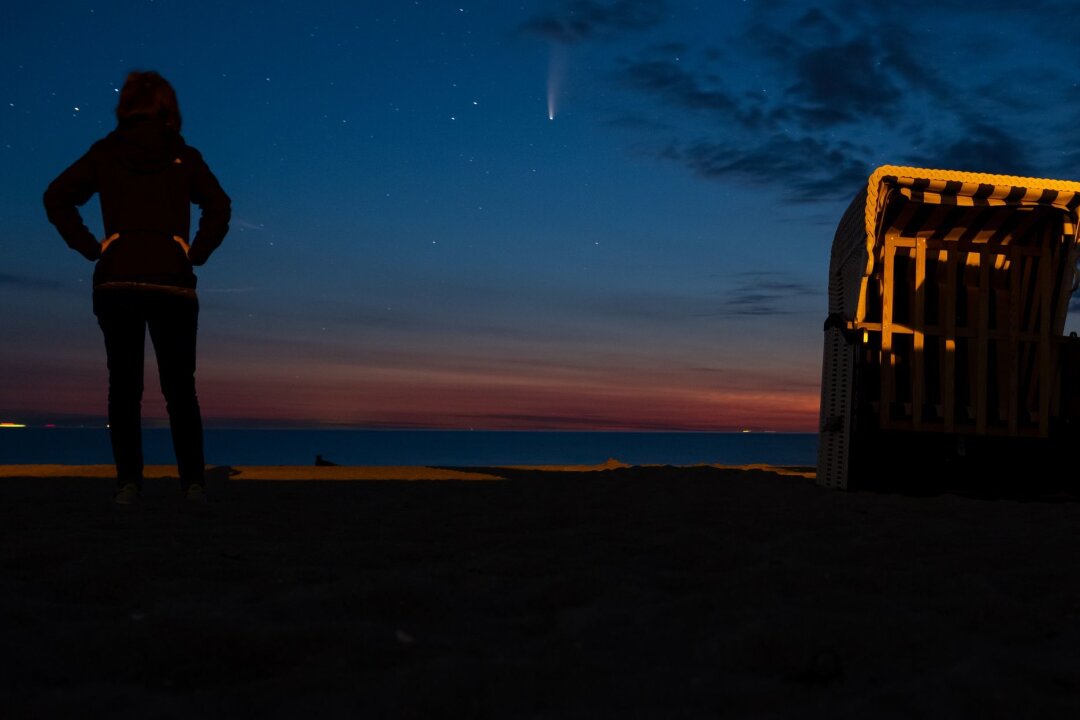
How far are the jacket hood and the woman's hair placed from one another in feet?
0.14

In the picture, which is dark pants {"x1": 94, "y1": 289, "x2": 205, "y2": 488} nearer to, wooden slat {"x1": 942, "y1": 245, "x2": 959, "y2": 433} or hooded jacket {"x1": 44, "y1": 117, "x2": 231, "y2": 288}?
hooded jacket {"x1": 44, "y1": 117, "x2": 231, "y2": 288}

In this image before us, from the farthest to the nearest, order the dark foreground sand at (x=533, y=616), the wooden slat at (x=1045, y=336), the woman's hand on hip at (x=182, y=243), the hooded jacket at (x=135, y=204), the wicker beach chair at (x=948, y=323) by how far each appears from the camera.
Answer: the wooden slat at (x=1045, y=336) → the wicker beach chair at (x=948, y=323) → the woman's hand on hip at (x=182, y=243) → the hooded jacket at (x=135, y=204) → the dark foreground sand at (x=533, y=616)

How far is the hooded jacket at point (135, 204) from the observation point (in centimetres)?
459

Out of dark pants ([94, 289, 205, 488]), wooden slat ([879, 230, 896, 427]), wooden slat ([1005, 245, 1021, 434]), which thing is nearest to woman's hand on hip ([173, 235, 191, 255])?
dark pants ([94, 289, 205, 488])

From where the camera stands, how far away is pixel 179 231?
4.73 metres

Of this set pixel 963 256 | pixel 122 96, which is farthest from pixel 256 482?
pixel 963 256

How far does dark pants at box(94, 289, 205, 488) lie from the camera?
4.59 metres

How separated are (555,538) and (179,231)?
9.28 feet

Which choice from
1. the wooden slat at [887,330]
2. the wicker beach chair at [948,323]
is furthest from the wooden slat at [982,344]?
the wooden slat at [887,330]

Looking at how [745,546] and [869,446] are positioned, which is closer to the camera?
[745,546]

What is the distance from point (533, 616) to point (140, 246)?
11.2ft

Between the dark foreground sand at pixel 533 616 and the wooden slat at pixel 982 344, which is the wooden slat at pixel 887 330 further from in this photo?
the dark foreground sand at pixel 533 616

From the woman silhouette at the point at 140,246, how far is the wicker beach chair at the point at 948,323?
4.42m

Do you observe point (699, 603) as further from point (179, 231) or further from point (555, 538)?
point (179, 231)
